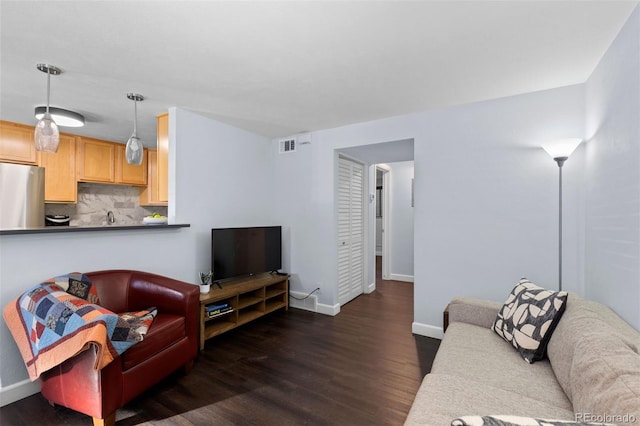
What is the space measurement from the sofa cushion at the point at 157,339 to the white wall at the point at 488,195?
90.4 inches

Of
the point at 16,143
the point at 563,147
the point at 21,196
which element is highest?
the point at 16,143

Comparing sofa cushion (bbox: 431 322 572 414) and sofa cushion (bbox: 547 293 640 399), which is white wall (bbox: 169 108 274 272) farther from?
sofa cushion (bbox: 547 293 640 399)

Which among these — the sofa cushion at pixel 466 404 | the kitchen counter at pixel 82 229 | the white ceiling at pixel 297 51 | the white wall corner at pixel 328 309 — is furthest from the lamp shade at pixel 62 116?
the sofa cushion at pixel 466 404

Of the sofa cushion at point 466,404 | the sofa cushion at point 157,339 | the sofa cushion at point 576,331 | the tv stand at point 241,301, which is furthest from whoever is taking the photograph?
the tv stand at point 241,301

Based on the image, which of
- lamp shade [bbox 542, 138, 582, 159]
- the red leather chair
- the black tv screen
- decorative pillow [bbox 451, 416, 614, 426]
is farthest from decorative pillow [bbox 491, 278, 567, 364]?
the black tv screen

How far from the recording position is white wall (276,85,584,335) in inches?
96.2

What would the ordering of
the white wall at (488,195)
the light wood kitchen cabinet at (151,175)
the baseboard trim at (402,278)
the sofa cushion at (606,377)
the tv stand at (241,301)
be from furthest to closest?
the baseboard trim at (402,278)
the light wood kitchen cabinet at (151,175)
the tv stand at (241,301)
the white wall at (488,195)
the sofa cushion at (606,377)

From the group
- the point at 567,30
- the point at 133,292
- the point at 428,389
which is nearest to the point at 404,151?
the point at 567,30

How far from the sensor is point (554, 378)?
1447 millimetres

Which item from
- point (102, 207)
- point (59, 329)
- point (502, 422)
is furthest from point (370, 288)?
point (102, 207)

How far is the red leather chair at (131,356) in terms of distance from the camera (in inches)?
63.2

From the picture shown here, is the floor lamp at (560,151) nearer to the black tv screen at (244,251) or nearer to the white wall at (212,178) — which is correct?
the black tv screen at (244,251)

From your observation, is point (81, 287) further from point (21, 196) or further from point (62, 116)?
point (21, 196)

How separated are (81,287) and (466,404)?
8.09ft
